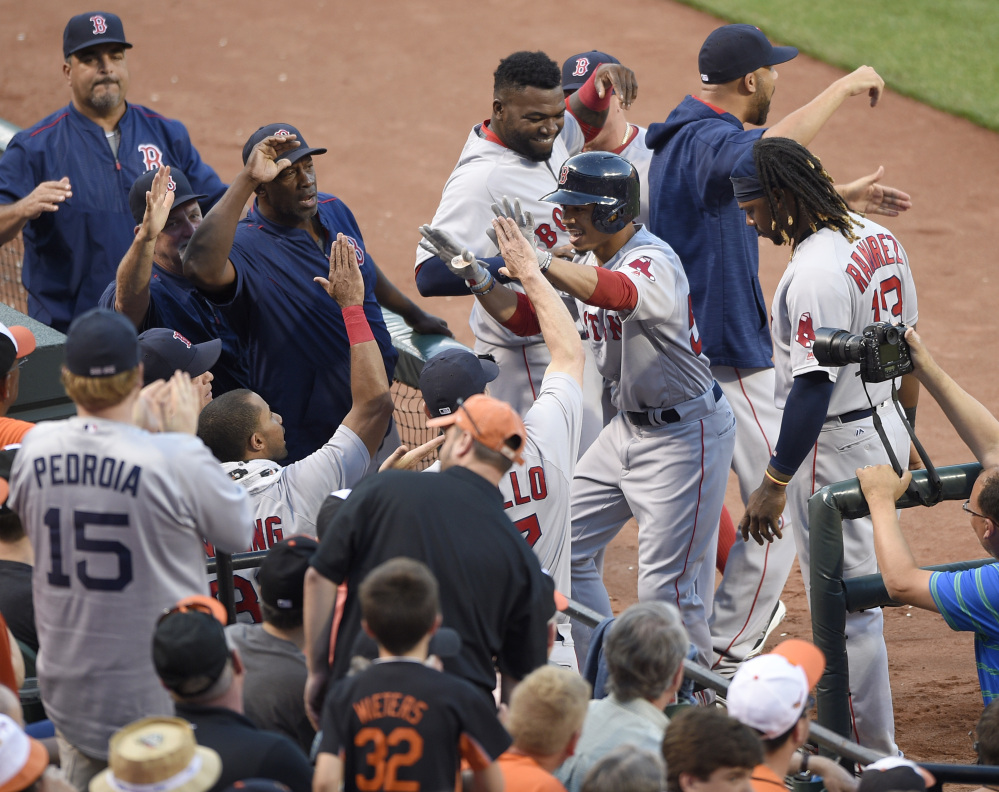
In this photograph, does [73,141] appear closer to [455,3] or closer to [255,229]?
[255,229]

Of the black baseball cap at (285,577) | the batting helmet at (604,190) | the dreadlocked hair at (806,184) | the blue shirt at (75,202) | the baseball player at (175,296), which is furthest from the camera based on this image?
the blue shirt at (75,202)

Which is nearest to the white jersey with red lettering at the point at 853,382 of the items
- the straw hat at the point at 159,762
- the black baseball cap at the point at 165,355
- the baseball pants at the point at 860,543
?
the baseball pants at the point at 860,543

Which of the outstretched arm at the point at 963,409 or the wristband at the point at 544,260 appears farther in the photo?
the wristband at the point at 544,260

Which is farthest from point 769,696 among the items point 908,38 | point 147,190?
point 908,38

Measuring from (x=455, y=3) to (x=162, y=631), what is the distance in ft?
39.1

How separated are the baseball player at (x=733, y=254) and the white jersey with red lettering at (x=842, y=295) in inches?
26.9

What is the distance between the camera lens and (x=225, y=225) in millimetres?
4109

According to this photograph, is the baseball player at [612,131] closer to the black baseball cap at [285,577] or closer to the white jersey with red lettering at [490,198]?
the white jersey with red lettering at [490,198]

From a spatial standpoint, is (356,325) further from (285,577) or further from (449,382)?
(285,577)

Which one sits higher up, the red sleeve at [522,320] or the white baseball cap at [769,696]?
the red sleeve at [522,320]

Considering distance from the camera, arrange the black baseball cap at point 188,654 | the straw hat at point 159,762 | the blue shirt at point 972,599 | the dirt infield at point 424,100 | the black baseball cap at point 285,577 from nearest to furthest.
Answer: the straw hat at point 159,762 < the black baseball cap at point 188,654 < the black baseball cap at point 285,577 < the blue shirt at point 972,599 < the dirt infield at point 424,100

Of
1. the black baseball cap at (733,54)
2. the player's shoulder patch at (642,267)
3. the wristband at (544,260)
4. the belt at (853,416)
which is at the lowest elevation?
the belt at (853,416)

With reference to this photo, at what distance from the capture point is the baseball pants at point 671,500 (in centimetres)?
438

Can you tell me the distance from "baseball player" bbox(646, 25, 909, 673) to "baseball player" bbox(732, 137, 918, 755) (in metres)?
0.56
